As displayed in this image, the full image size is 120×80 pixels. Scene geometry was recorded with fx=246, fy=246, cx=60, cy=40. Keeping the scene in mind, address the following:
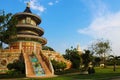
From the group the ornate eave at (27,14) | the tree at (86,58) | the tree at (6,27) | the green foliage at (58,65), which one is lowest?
the green foliage at (58,65)

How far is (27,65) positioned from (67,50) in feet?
82.4

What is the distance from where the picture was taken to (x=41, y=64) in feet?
149

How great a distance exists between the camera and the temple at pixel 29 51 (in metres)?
43.8

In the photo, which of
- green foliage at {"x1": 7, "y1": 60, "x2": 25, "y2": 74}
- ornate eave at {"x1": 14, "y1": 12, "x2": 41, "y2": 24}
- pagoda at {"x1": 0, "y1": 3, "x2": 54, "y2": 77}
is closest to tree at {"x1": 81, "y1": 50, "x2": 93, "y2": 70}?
pagoda at {"x1": 0, "y1": 3, "x2": 54, "y2": 77}

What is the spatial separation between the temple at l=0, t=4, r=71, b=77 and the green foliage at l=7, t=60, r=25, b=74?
91 centimetres

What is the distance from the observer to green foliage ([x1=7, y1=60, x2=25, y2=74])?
43.9 m

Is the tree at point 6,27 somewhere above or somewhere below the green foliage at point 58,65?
above

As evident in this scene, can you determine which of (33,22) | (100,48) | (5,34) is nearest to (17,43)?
(33,22)

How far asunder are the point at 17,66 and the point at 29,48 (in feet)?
45.3

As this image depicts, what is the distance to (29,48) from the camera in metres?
58.0

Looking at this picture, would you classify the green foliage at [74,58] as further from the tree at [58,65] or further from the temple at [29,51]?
the tree at [58,65]

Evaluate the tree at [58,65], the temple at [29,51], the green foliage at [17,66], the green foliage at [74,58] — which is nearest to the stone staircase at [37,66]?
the temple at [29,51]

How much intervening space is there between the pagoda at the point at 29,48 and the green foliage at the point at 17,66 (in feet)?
3.28

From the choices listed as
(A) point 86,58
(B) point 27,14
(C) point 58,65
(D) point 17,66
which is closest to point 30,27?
(B) point 27,14
